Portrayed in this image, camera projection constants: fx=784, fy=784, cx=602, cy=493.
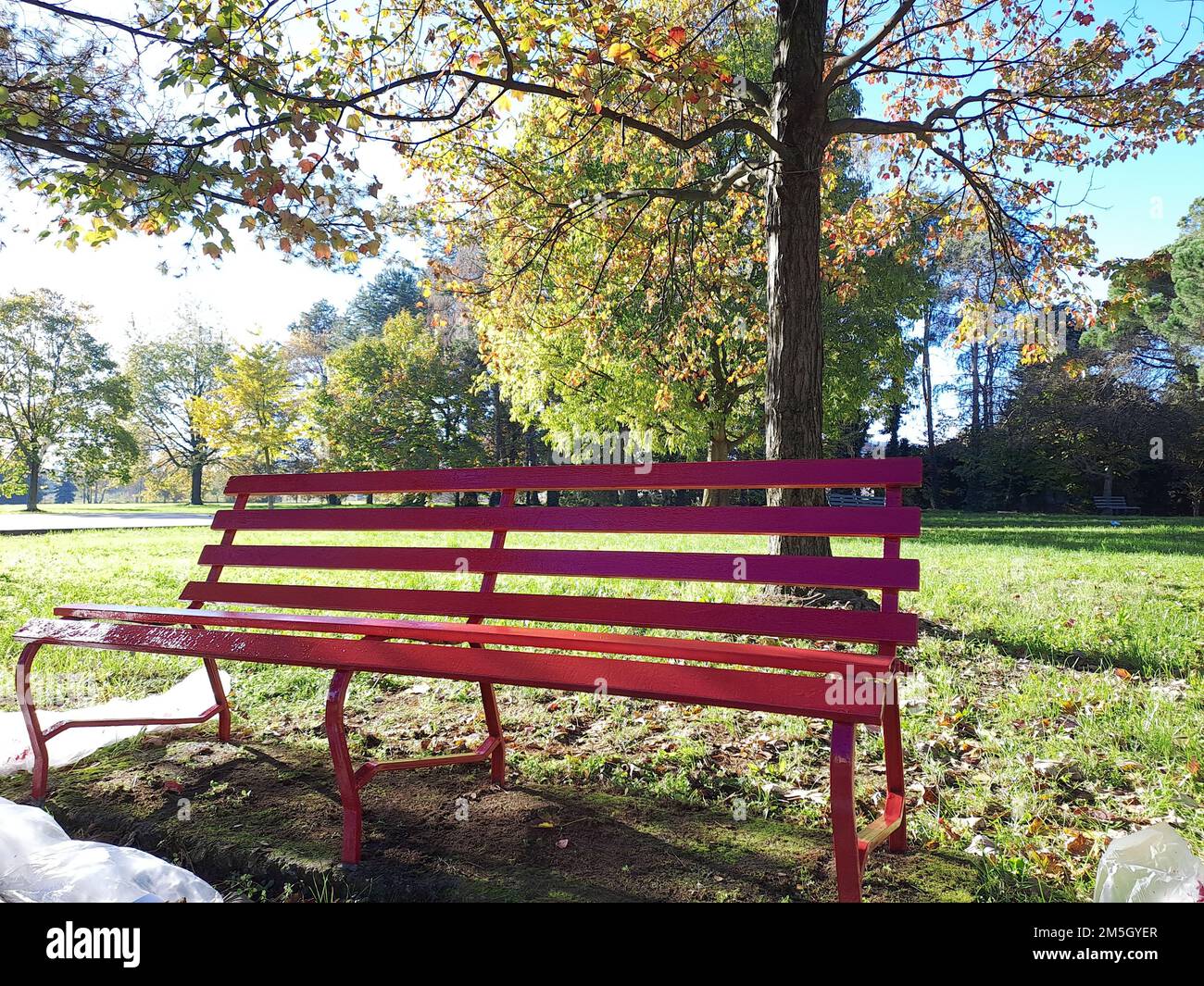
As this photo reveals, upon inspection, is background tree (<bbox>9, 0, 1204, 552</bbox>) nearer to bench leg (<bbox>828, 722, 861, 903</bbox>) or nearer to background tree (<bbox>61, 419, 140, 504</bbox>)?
bench leg (<bbox>828, 722, 861, 903</bbox>)

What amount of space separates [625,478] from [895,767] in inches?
47.7

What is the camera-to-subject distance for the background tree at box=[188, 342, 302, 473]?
2700cm

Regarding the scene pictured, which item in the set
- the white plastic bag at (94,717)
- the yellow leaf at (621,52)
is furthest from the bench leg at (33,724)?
the yellow leaf at (621,52)

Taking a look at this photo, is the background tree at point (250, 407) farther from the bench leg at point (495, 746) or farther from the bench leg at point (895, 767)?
the bench leg at point (895, 767)

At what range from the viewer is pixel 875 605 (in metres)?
5.32

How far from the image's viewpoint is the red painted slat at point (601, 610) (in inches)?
82.3

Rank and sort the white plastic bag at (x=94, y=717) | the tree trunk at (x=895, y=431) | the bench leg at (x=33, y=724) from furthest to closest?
1. the tree trunk at (x=895, y=431)
2. the white plastic bag at (x=94, y=717)
3. the bench leg at (x=33, y=724)

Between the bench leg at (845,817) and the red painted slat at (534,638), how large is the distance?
8.8 inches

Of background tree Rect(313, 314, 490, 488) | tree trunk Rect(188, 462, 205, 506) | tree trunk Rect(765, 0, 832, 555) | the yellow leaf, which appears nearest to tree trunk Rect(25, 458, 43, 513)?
background tree Rect(313, 314, 490, 488)

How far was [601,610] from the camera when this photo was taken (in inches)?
100

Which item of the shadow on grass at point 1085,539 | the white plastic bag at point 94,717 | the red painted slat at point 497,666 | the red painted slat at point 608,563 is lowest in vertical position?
the white plastic bag at point 94,717
